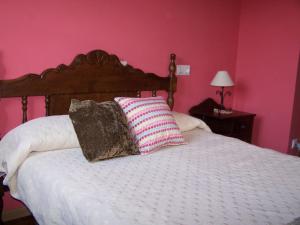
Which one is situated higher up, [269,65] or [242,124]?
[269,65]

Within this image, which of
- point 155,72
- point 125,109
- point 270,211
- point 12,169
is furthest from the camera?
point 155,72

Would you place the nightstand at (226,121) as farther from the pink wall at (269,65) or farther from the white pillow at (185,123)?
the white pillow at (185,123)

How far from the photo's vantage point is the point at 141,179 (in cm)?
160

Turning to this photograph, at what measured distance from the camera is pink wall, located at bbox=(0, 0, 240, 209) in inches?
84.7

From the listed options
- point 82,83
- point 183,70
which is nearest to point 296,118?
point 183,70

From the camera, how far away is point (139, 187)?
1.50 m

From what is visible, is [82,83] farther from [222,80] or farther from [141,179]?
[222,80]

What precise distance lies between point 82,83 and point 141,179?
106cm

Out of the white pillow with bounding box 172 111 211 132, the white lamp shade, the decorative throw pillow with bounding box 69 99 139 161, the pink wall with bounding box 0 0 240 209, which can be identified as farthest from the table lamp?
the decorative throw pillow with bounding box 69 99 139 161

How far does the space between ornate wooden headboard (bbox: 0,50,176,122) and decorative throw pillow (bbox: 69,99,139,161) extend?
40 centimetres

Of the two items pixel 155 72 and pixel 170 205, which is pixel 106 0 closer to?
pixel 155 72

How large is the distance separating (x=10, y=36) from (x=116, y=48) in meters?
0.83

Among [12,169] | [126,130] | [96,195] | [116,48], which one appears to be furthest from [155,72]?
[96,195]

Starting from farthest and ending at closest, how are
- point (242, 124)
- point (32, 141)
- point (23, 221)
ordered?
point (242, 124), point (23, 221), point (32, 141)
